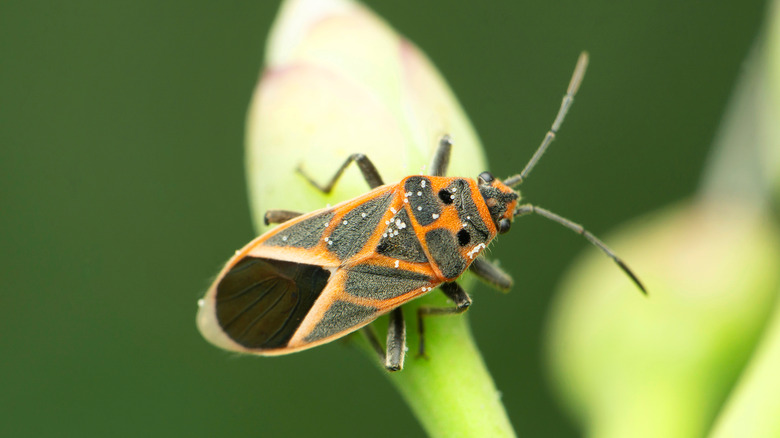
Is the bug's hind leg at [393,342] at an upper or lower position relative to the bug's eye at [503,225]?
lower

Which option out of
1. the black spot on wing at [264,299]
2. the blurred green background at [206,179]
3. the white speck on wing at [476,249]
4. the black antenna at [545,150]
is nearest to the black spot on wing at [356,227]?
the black spot on wing at [264,299]

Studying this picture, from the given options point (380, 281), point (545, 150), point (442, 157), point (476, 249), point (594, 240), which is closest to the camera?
point (442, 157)

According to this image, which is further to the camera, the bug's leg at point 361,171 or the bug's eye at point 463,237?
the bug's eye at point 463,237

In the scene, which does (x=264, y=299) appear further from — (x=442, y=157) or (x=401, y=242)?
(x=442, y=157)

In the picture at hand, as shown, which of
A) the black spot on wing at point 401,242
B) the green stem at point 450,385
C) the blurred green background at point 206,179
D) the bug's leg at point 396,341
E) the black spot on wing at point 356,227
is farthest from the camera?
the blurred green background at point 206,179

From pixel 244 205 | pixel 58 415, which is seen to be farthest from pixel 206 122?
pixel 58 415

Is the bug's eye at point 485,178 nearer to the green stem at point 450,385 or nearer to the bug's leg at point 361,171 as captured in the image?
the bug's leg at point 361,171

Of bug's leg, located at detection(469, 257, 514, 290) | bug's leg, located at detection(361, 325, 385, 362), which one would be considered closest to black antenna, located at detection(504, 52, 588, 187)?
bug's leg, located at detection(469, 257, 514, 290)

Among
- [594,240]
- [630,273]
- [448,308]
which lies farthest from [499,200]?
[448,308]
